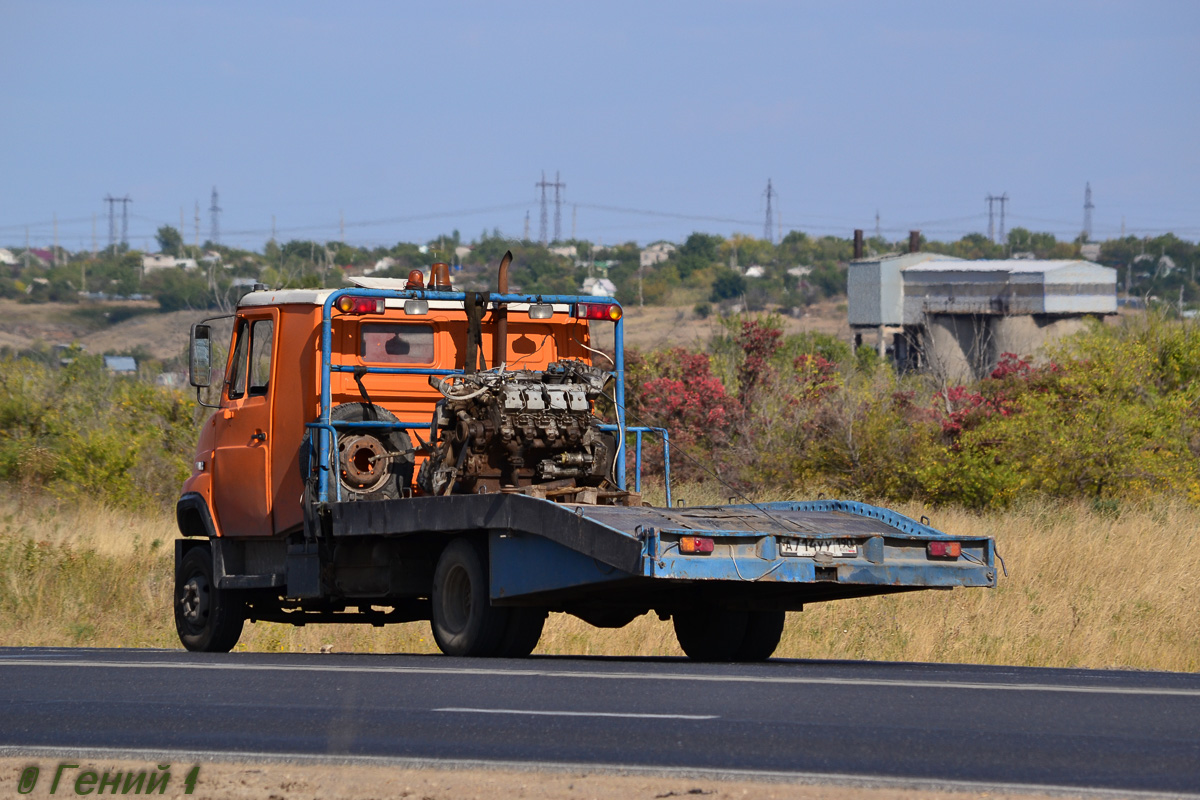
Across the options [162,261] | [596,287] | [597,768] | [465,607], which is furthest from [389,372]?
[162,261]

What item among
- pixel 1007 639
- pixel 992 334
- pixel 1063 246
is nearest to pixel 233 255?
pixel 992 334

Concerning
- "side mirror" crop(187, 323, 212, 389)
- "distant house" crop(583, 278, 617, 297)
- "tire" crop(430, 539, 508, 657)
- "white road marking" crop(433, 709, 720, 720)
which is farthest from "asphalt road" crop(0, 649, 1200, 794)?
"distant house" crop(583, 278, 617, 297)

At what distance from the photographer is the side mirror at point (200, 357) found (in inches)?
562

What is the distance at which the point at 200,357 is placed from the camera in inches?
565

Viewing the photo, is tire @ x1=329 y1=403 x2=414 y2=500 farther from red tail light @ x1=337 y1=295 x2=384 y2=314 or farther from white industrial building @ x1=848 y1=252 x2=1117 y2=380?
white industrial building @ x1=848 y1=252 x2=1117 y2=380

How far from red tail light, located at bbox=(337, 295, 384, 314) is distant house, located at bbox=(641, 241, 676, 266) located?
476 ft

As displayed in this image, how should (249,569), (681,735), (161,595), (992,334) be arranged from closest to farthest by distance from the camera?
(681,735), (249,569), (161,595), (992,334)

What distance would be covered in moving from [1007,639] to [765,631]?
3094 mm

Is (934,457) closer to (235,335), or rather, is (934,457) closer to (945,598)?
(945,598)

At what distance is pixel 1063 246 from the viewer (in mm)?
153750

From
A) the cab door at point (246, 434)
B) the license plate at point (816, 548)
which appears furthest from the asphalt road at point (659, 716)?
the cab door at point (246, 434)

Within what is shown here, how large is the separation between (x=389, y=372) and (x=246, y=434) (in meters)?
1.52

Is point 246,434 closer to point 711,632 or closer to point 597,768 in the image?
point 711,632

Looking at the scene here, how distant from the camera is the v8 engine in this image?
12695 millimetres
